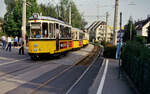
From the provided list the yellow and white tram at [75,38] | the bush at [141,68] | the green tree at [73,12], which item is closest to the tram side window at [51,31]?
the bush at [141,68]

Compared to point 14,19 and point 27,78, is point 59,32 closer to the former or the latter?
point 27,78

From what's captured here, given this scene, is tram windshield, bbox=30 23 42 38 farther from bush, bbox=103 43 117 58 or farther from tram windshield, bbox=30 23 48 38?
bush, bbox=103 43 117 58

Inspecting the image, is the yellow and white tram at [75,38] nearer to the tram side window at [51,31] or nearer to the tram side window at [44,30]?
the tram side window at [51,31]

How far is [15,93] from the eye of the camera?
7.47 m

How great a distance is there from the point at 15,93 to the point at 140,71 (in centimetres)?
416

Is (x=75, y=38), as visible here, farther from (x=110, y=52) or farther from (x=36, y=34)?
(x=36, y=34)

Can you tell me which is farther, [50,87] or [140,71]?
[50,87]

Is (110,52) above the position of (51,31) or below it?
below

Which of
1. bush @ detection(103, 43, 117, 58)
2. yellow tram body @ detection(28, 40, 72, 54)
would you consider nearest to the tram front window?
yellow tram body @ detection(28, 40, 72, 54)

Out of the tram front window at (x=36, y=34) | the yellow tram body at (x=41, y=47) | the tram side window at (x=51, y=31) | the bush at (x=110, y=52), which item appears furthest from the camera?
the bush at (x=110, y=52)

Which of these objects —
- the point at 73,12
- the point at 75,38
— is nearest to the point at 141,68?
the point at 75,38

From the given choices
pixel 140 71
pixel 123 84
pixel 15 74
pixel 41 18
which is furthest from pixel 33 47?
pixel 140 71

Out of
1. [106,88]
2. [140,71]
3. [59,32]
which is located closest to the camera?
[140,71]

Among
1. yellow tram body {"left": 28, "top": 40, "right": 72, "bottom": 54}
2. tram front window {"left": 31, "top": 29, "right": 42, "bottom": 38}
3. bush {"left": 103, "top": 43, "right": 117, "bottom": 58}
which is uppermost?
tram front window {"left": 31, "top": 29, "right": 42, "bottom": 38}
